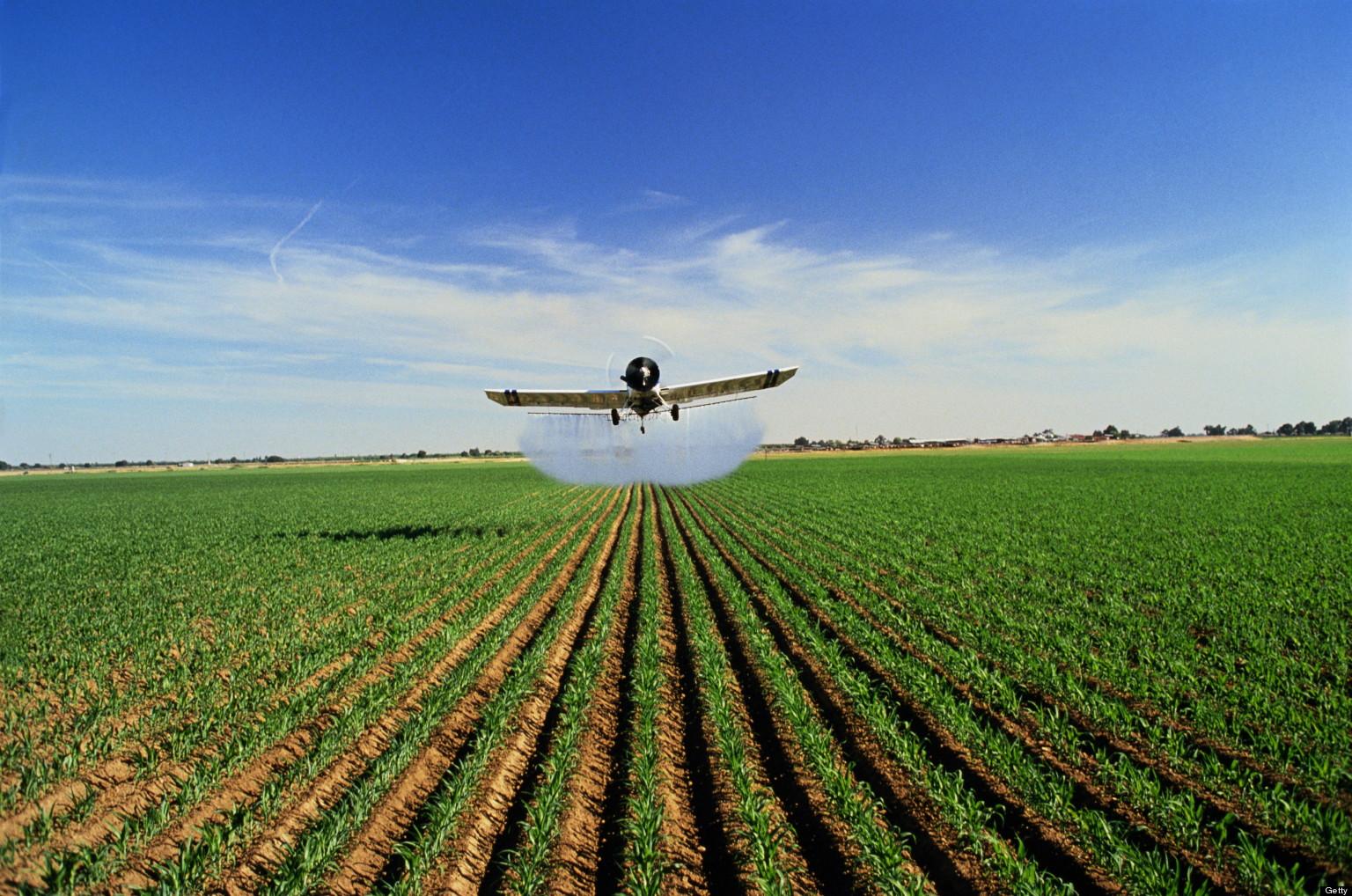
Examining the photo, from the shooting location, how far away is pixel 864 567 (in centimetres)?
2031

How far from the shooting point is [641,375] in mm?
27453

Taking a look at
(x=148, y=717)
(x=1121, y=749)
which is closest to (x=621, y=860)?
(x=1121, y=749)

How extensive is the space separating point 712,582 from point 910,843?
12.5 metres

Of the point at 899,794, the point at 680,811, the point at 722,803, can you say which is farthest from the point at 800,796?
the point at 680,811

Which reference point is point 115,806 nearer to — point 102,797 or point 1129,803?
point 102,797

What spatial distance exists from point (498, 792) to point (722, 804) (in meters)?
2.90

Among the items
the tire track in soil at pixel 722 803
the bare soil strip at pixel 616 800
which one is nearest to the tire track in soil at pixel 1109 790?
the tire track in soil at pixel 722 803

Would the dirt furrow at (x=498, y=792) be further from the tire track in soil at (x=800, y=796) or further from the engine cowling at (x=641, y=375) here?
the engine cowling at (x=641, y=375)

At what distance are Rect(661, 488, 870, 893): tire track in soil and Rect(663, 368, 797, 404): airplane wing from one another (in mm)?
19328

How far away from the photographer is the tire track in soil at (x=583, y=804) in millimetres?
6270

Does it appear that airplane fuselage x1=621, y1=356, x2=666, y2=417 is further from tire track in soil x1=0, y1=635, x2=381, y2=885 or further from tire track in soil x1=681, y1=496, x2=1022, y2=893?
tire track in soil x1=0, y1=635, x2=381, y2=885

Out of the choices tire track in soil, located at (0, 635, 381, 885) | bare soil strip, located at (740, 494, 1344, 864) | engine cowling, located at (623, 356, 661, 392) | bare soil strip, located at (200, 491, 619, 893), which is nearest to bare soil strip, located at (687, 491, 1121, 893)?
bare soil strip, located at (740, 494, 1344, 864)

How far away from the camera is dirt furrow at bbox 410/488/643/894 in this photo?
6199 millimetres

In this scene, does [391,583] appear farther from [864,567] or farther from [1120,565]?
[1120,565]
